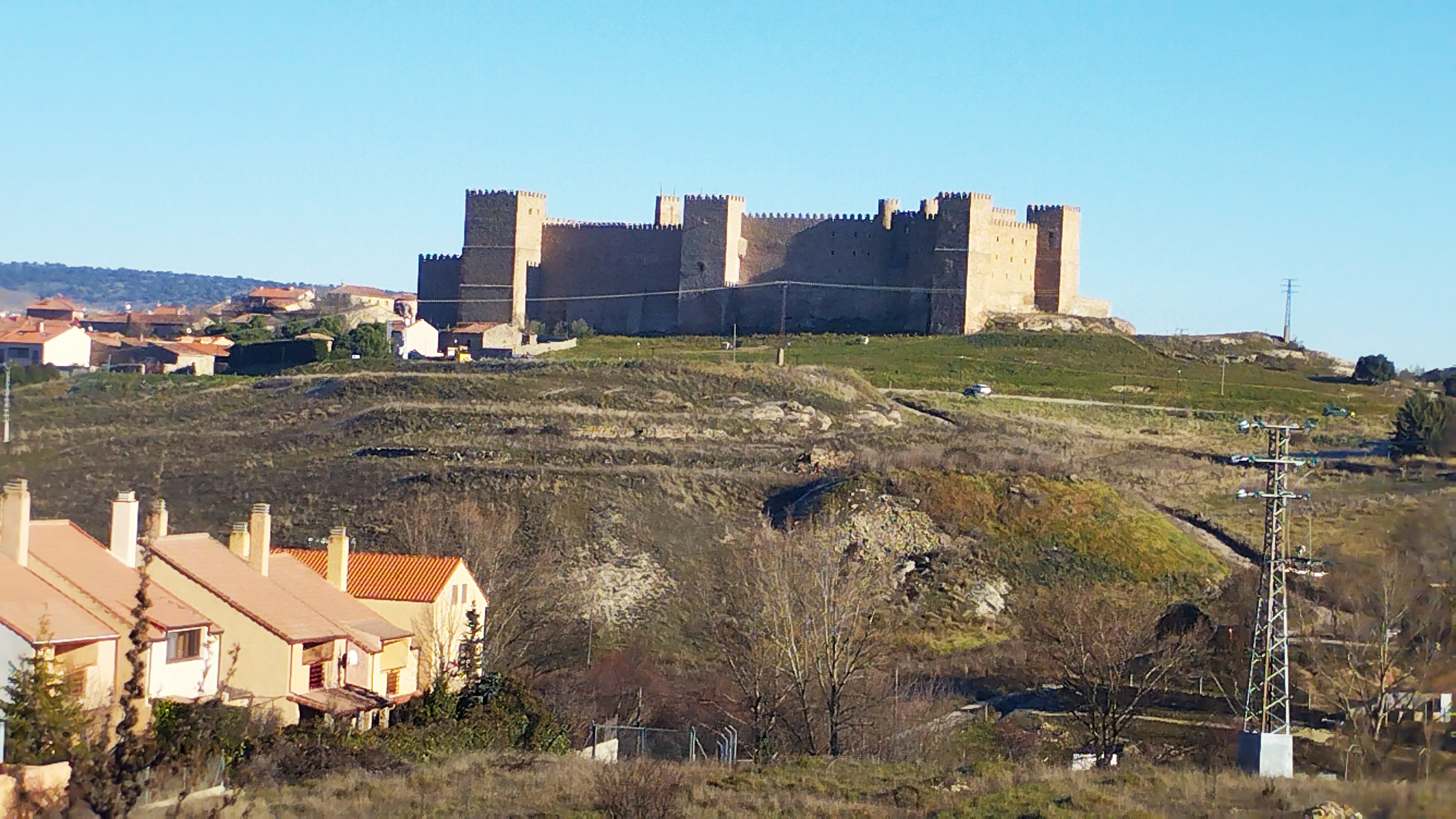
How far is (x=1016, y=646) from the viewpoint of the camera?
28.6 metres

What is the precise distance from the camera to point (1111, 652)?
23.0 metres

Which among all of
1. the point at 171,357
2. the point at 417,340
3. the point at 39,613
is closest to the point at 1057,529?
the point at 39,613

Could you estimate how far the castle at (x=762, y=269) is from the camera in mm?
63656

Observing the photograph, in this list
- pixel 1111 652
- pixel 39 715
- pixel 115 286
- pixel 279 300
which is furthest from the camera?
pixel 279 300

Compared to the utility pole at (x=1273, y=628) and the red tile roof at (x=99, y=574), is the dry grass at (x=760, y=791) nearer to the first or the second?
the utility pole at (x=1273, y=628)

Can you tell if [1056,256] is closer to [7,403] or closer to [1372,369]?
[1372,369]

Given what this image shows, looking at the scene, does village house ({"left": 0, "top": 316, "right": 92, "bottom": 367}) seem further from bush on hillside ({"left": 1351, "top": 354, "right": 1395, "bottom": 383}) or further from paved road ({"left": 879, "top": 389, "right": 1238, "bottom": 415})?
bush on hillside ({"left": 1351, "top": 354, "right": 1395, "bottom": 383})

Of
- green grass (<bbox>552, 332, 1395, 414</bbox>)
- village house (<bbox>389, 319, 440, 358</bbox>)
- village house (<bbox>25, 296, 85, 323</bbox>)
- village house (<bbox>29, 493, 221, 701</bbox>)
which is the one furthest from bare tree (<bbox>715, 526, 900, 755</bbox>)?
village house (<bbox>389, 319, 440, 358</bbox>)

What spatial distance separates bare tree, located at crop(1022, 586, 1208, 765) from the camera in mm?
21438

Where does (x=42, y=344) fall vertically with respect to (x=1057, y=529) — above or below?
above

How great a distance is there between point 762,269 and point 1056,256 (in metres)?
10.5

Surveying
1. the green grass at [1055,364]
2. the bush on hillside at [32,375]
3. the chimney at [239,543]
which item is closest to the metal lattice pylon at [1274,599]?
the chimney at [239,543]

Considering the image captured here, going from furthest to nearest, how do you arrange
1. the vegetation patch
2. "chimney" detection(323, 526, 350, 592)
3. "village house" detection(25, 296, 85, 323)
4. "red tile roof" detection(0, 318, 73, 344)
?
the vegetation patch < "red tile roof" detection(0, 318, 73, 344) < "chimney" detection(323, 526, 350, 592) < "village house" detection(25, 296, 85, 323)

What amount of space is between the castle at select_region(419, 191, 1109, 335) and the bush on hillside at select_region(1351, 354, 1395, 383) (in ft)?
36.4
